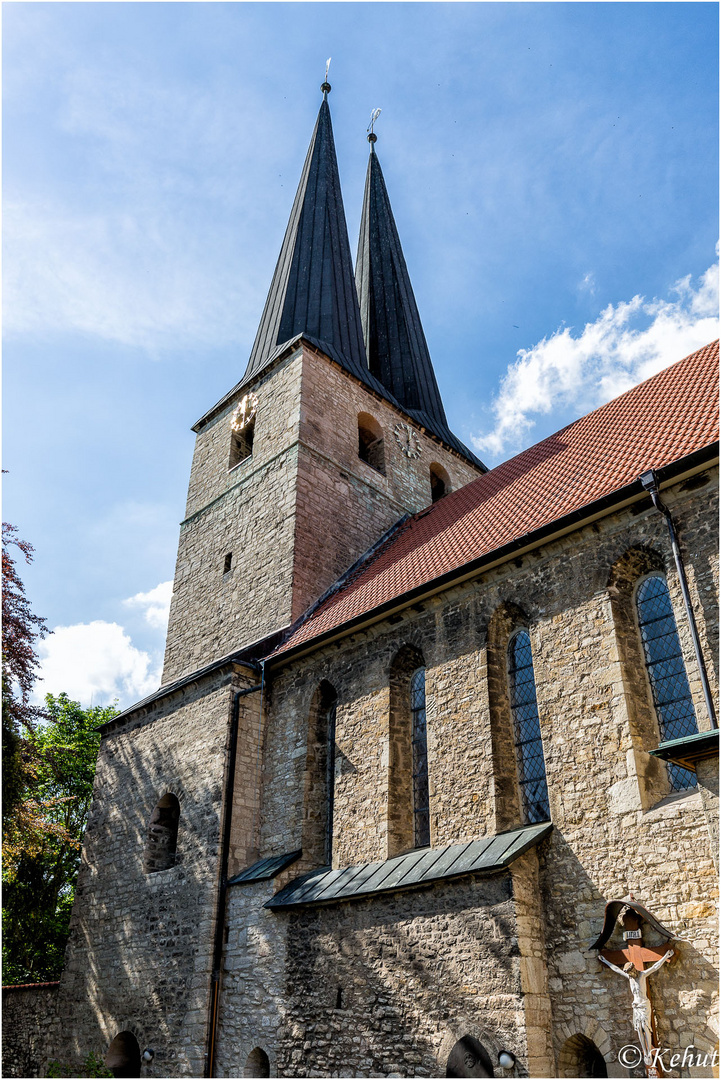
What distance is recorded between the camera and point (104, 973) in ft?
39.5

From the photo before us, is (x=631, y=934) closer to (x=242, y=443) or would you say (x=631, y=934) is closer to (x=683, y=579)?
(x=683, y=579)

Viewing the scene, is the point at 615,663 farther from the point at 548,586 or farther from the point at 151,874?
the point at 151,874

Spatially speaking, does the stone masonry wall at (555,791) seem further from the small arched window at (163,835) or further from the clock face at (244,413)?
the clock face at (244,413)

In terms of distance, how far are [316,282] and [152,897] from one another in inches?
584

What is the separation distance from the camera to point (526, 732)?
923 cm

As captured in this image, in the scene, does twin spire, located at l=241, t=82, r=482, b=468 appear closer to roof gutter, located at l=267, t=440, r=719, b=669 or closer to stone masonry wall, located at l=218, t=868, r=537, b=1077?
roof gutter, located at l=267, t=440, r=719, b=669

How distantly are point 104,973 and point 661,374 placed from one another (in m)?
12.4

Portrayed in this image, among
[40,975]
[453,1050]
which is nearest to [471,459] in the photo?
[453,1050]

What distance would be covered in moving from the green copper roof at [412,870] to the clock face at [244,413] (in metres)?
10.5

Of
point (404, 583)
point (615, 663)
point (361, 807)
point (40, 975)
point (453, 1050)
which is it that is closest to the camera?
point (453, 1050)

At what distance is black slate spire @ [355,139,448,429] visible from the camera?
875 inches

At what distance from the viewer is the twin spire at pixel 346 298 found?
64.3ft

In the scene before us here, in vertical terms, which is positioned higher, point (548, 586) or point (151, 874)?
point (548, 586)

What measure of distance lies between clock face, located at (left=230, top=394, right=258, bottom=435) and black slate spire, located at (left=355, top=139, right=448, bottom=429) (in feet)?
15.7
